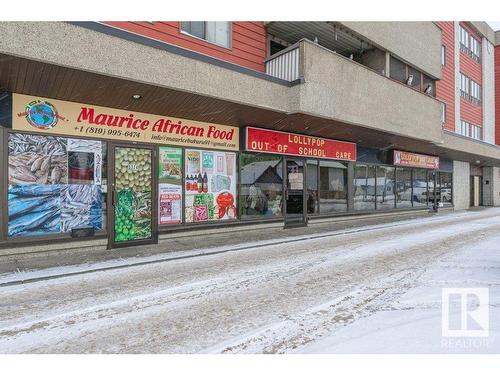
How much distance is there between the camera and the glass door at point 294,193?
13.1 metres

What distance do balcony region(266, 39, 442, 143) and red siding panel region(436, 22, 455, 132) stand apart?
365 inches

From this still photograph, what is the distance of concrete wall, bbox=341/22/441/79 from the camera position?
13.8m

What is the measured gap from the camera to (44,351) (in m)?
3.39

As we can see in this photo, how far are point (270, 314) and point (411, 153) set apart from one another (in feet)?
59.0

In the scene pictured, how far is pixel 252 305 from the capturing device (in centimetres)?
464

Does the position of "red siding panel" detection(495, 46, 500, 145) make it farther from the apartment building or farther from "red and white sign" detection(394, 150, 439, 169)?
the apartment building

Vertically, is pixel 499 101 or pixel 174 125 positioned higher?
pixel 499 101

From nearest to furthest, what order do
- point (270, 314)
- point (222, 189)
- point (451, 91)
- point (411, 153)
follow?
1. point (270, 314)
2. point (222, 189)
3. point (411, 153)
4. point (451, 91)

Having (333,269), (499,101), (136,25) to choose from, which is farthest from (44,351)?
(499,101)

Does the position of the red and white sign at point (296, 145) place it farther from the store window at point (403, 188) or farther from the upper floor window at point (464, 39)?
the upper floor window at point (464, 39)

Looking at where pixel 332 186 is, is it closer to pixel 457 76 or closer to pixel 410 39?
pixel 410 39

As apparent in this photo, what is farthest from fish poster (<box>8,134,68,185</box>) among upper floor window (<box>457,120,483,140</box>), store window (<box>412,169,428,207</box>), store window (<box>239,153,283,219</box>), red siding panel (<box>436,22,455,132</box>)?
upper floor window (<box>457,120,483,140</box>)

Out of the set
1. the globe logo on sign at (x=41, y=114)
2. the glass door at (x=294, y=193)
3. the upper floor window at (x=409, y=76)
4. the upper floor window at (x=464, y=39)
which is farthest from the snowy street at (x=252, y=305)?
the upper floor window at (x=464, y=39)

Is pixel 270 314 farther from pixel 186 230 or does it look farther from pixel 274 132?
pixel 274 132
